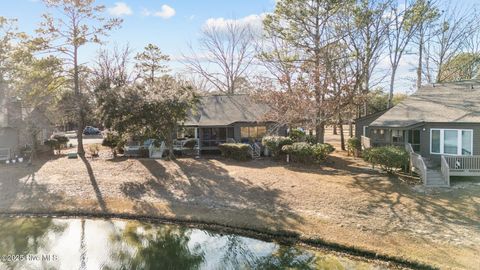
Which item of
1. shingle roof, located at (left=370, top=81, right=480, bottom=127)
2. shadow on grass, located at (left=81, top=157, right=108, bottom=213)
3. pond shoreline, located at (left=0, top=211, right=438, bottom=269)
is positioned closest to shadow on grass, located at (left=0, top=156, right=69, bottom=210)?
pond shoreline, located at (left=0, top=211, right=438, bottom=269)

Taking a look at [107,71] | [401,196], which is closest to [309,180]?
[401,196]

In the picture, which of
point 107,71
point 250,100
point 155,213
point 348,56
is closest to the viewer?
point 155,213

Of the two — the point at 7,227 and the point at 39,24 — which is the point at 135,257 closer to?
the point at 7,227

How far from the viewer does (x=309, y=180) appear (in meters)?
16.2

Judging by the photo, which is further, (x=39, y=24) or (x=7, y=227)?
(x=39, y=24)

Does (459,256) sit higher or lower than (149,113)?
lower

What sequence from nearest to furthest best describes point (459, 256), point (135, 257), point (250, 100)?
point (459, 256) < point (135, 257) < point (250, 100)

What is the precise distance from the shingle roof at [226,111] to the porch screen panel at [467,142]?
12.0 m

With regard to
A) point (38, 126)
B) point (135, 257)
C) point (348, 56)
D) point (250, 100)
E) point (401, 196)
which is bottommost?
point (135, 257)

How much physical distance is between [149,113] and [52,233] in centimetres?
897

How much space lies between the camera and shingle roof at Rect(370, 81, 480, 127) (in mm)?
17062

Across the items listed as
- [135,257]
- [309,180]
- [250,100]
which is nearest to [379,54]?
[250,100]

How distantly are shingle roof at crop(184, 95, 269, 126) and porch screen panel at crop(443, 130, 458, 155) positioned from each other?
37.0 ft

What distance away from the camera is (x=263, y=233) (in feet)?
36.5
